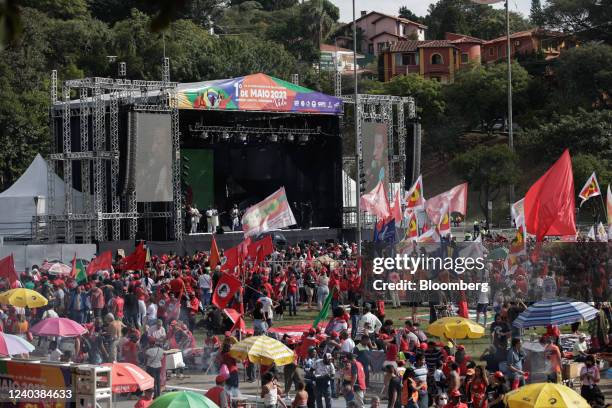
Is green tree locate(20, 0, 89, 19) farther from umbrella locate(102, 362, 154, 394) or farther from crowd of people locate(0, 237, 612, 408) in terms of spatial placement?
umbrella locate(102, 362, 154, 394)

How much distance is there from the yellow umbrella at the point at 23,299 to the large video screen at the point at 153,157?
15.3 meters

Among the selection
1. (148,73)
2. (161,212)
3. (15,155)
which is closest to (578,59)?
(148,73)

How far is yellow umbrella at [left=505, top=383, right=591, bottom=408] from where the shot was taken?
1104 cm

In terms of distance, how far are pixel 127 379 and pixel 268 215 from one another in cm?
1266

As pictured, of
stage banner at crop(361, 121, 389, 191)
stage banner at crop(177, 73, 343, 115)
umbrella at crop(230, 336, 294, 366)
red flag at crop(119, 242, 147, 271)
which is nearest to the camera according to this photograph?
umbrella at crop(230, 336, 294, 366)

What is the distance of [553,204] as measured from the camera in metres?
21.7

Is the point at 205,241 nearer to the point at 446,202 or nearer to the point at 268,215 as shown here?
the point at 446,202

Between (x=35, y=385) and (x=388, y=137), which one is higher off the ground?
(x=388, y=137)

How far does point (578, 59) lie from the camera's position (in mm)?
66875

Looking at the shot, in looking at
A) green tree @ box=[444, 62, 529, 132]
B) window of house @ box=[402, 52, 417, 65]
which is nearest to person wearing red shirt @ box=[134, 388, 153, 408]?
green tree @ box=[444, 62, 529, 132]

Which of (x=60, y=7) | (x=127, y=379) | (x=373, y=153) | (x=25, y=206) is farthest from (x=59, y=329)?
(x=60, y=7)

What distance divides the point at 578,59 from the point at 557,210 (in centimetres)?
4719

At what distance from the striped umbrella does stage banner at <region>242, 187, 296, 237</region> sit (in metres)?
9.42

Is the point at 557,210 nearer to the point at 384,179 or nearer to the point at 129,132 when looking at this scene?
the point at 129,132
